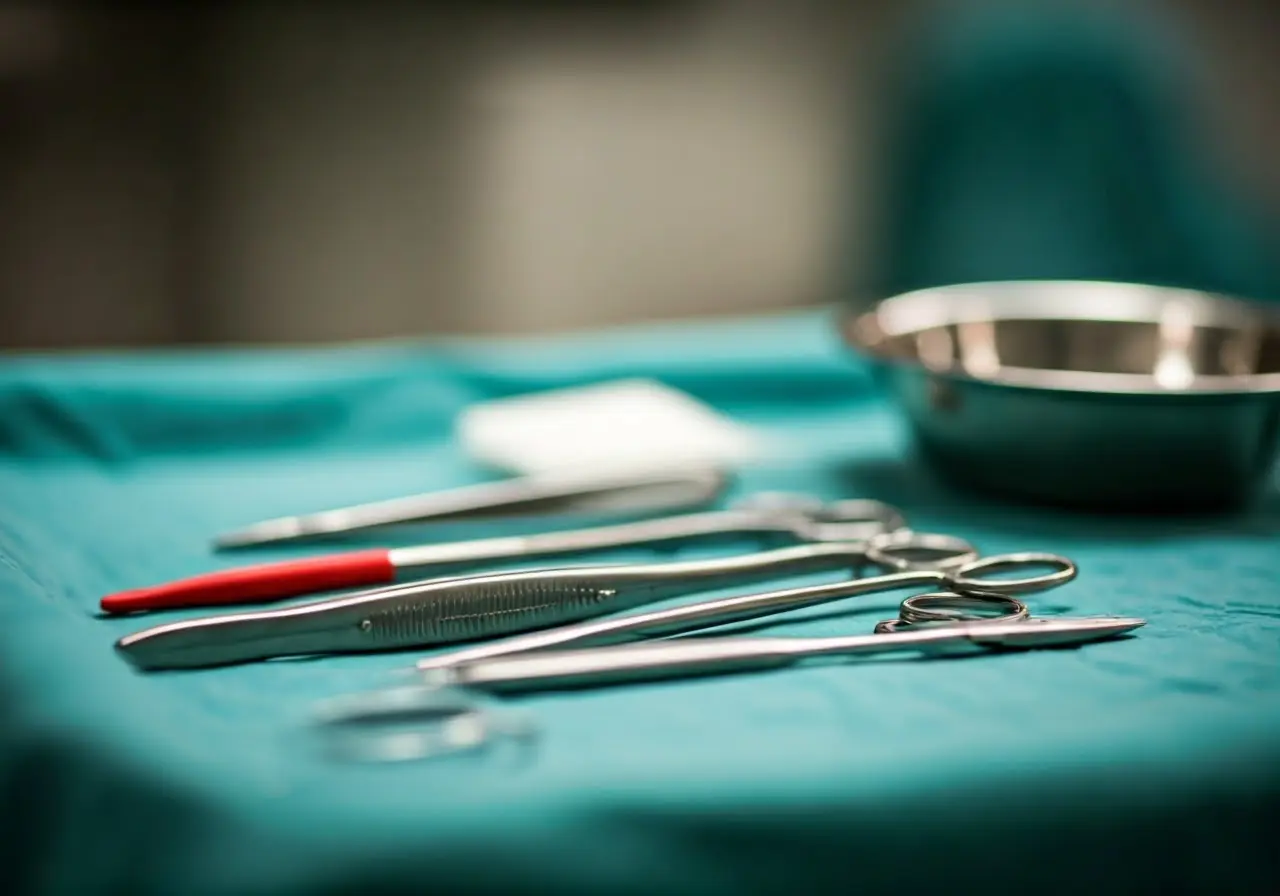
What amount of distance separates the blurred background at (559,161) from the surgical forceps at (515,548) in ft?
3.23

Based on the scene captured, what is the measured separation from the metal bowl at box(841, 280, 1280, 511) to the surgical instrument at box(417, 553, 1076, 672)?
11 cm

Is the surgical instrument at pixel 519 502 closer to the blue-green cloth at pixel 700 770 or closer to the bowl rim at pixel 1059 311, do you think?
the blue-green cloth at pixel 700 770

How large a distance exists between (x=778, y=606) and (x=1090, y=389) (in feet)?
0.74

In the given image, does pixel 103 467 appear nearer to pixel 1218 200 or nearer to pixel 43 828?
pixel 43 828

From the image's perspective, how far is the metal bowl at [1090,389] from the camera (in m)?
0.68

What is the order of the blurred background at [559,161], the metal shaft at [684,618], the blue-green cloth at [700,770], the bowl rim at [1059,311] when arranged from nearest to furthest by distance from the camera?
the blue-green cloth at [700,770] < the metal shaft at [684,618] < the bowl rim at [1059,311] < the blurred background at [559,161]

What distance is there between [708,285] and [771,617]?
4.50ft

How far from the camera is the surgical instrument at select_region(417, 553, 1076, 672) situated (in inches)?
19.4

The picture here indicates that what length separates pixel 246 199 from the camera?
156cm

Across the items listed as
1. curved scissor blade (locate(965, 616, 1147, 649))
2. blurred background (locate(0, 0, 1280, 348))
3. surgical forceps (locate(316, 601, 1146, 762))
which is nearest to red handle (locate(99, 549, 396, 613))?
surgical forceps (locate(316, 601, 1146, 762))

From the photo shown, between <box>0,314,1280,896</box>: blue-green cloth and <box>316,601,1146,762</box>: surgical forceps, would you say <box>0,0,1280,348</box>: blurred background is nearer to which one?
<box>0,314,1280,896</box>: blue-green cloth

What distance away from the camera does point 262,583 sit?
1.84ft

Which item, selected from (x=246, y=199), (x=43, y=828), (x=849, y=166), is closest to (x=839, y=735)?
(x=43, y=828)

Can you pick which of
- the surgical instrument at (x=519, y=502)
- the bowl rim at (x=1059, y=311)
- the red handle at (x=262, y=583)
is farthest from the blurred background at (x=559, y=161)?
the red handle at (x=262, y=583)
